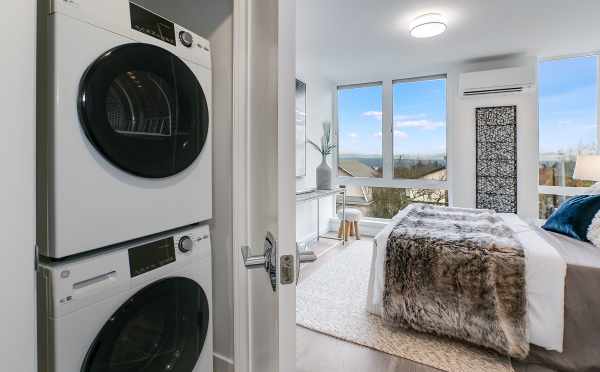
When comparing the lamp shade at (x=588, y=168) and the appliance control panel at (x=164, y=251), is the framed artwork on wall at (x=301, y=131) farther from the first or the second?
the lamp shade at (x=588, y=168)

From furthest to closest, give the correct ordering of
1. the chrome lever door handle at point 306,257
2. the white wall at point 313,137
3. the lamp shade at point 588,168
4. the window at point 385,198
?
the window at point 385,198 < the white wall at point 313,137 < the lamp shade at point 588,168 < the chrome lever door handle at point 306,257

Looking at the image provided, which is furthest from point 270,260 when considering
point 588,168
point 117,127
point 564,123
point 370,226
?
point 564,123

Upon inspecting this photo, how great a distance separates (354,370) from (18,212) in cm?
178

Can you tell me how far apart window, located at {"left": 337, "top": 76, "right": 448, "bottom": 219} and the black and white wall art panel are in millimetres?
494

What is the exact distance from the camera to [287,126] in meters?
0.67

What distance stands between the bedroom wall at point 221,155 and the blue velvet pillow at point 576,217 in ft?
8.03

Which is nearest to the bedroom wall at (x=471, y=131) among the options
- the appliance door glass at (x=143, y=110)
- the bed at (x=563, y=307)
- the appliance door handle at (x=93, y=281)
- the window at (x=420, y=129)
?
the window at (x=420, y=129)

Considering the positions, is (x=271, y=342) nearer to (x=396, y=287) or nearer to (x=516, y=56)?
(x=396, y=287)

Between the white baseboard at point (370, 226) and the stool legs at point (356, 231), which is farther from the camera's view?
the white baseboard at point (370, 226)

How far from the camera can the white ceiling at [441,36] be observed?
245cm

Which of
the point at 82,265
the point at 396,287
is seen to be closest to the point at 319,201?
the point at 396,287

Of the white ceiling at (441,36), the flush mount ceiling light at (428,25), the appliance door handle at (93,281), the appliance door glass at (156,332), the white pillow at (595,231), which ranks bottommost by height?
the appliance door glass at (156,332)

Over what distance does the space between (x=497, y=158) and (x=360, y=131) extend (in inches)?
77.4

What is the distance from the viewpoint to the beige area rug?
1783 millimetres
